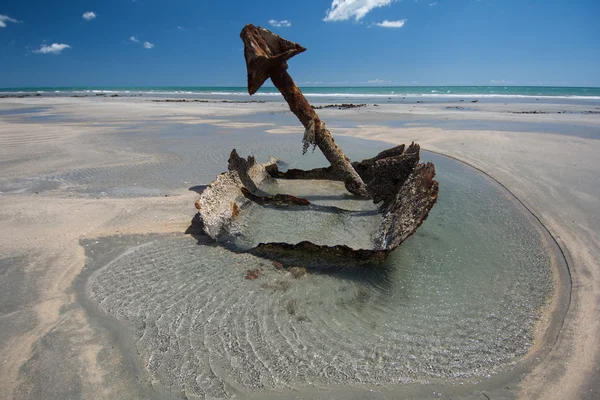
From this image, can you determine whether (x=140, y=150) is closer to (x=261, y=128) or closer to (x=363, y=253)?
(x=261, y=128)

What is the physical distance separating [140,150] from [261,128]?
5.73 meters

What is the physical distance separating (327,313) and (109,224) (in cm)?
307

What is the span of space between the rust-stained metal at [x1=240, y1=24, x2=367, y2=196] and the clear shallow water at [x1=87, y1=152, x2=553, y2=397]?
1.92m

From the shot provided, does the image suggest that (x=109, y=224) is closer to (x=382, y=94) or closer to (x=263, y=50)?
(x=263, y=50)

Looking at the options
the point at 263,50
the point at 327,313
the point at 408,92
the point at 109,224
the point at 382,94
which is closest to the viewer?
the point at 327,313

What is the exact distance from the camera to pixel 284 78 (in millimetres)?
5258

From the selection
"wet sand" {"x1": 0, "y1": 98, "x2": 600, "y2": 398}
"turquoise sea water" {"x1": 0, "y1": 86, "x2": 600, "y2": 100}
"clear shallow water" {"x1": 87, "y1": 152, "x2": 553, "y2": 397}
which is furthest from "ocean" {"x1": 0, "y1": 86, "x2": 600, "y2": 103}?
"clear shallow water" {"x1": 87, "y1": 152, "x2": 553, "y2": 397}

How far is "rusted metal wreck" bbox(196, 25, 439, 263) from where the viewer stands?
123 inches

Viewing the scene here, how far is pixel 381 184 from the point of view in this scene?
15.4 feet

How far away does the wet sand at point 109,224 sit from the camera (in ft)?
6.91

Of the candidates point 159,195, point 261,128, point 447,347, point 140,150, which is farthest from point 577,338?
point 261,128

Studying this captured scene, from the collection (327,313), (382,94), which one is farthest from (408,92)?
(327,313)

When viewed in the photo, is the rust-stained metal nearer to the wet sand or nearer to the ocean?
the wet sand

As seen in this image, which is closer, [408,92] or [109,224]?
[109,224]
